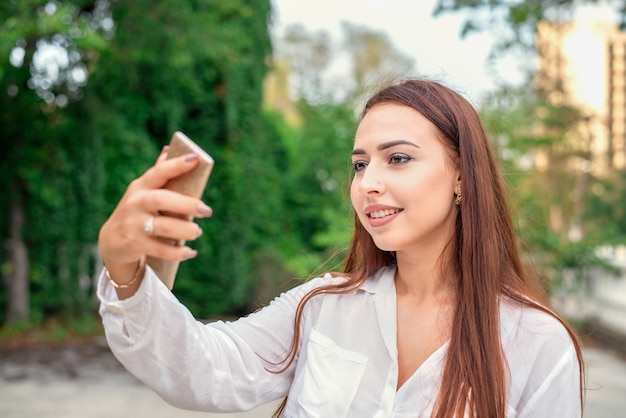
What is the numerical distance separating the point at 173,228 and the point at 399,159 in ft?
2.25

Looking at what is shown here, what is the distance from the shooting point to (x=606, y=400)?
6039 millimetres

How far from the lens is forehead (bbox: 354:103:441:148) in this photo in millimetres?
1558

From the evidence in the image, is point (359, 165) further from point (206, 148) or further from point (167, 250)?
point (206, 148)

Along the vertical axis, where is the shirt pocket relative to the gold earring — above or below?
below

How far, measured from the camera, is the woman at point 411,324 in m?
1.46

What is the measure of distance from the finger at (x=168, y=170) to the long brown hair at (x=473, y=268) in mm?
747

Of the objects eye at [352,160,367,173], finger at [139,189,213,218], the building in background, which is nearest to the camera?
finger at [139,189,213,218]

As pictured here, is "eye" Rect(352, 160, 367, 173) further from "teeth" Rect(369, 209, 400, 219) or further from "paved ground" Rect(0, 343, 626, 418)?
"paved ground" Rect(0, 343, 626, 418)

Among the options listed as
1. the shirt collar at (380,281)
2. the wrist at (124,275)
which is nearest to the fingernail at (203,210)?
the wrist at (124,275)

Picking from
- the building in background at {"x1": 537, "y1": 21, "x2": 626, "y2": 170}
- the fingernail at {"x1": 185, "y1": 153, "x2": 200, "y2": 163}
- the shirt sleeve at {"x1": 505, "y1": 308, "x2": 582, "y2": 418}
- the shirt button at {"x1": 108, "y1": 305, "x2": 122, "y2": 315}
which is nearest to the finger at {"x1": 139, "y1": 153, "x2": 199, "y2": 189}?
the fingernail at {"x1": 185, "y1": 153, "x2": 200, "y2": 163}

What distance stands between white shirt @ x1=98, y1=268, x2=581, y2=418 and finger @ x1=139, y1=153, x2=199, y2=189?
29 cm

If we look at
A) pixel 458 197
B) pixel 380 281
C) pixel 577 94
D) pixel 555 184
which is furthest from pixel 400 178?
pixel 577 94

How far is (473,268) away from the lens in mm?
1600

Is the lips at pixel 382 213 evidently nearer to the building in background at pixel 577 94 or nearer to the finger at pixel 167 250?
the finger at pixel 167 250
